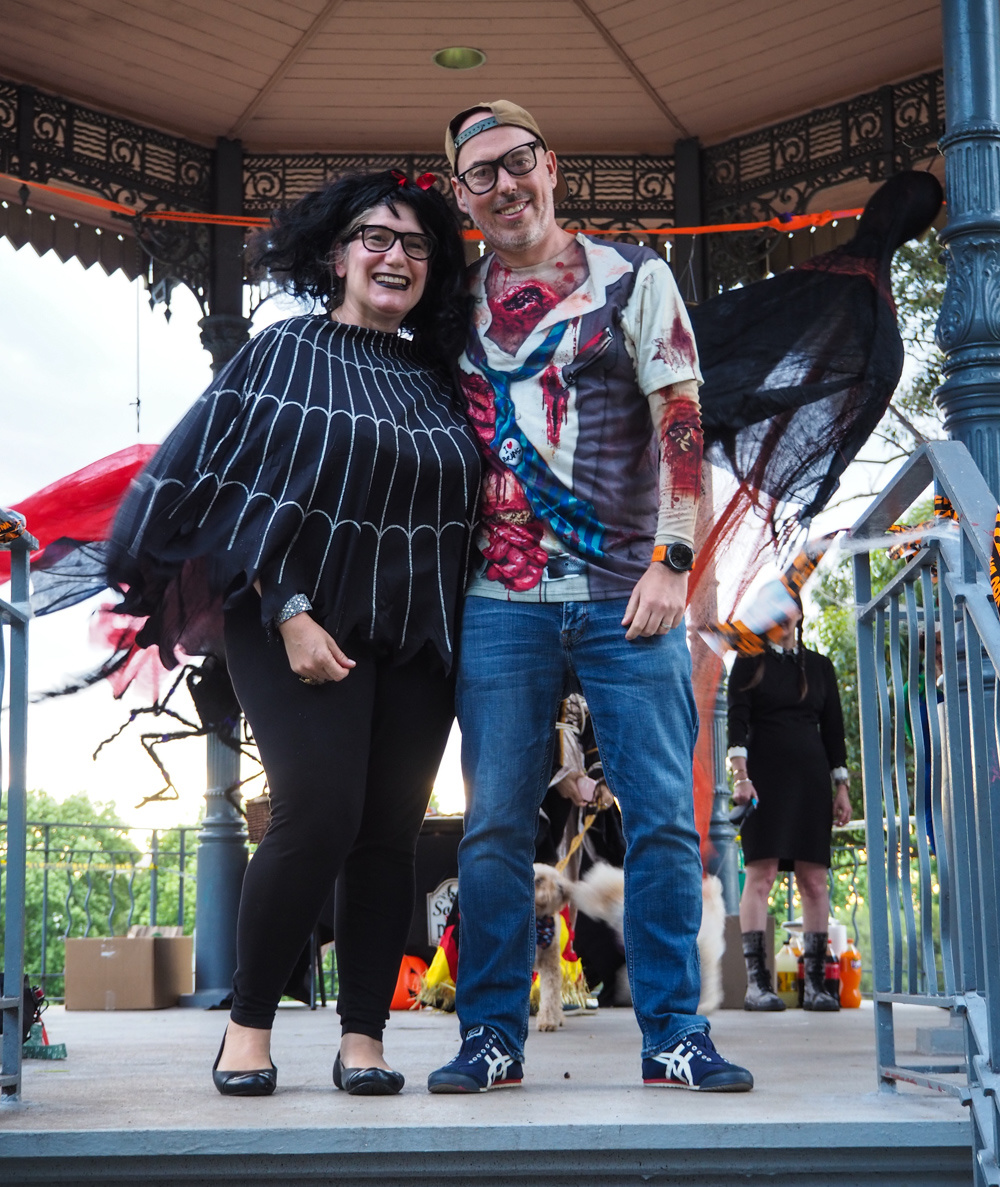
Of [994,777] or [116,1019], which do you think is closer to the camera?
[994,777]

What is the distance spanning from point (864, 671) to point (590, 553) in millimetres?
663

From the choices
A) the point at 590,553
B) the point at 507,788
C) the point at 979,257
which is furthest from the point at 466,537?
the point at 979,257

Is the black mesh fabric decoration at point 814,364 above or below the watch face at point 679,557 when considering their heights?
above

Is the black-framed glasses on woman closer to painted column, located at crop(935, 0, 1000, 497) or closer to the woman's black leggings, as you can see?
the woman's black leggings

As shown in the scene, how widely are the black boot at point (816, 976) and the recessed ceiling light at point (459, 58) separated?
3.96m

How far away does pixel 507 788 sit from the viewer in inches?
100.0

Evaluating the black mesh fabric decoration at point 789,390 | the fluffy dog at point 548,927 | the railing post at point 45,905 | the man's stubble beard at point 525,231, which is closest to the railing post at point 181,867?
the railing post at point 45,905

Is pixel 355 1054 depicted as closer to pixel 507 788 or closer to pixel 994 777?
pixel 507 788

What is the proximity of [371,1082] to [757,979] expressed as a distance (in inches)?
147

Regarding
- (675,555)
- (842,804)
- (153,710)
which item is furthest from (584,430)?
(842,804)

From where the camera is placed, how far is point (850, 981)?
652cm

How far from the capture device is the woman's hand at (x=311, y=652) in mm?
2410

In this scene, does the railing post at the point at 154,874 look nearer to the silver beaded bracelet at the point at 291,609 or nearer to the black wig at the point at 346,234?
the black wig at the point at 346,234

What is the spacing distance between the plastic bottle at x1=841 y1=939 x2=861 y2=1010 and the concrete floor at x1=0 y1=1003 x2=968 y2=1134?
6.55 ft
